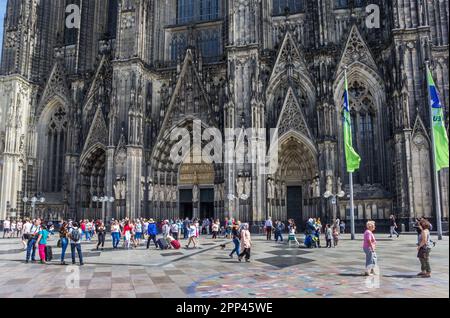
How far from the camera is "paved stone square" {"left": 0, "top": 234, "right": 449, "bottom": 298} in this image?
334 inches

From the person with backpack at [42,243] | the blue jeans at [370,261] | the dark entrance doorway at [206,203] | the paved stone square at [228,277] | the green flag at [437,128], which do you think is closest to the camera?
the paved stone square at [228,277]

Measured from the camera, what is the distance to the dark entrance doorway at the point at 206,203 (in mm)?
34375

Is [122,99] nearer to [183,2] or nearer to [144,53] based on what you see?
[144,53]

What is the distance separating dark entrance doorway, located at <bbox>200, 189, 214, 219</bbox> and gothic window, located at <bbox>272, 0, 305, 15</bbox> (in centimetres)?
1731

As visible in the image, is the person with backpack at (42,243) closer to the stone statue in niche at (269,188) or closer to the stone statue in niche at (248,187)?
the stone statue in niche at (248,187)

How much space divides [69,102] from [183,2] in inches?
588

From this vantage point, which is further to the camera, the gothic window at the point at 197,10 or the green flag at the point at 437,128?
the gothic window at the point at 197,10

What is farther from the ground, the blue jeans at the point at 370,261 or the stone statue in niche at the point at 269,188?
the stone statue in niche at the point at 269,188

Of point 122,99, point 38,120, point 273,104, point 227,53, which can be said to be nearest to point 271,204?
point 273,104

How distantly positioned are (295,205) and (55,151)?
2386cm

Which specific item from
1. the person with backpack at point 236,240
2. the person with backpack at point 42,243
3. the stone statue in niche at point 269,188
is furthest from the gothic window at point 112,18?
the person with backpack at point 236,240

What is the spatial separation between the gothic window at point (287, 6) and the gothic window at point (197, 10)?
5.66 m

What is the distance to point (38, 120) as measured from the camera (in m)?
37.9
